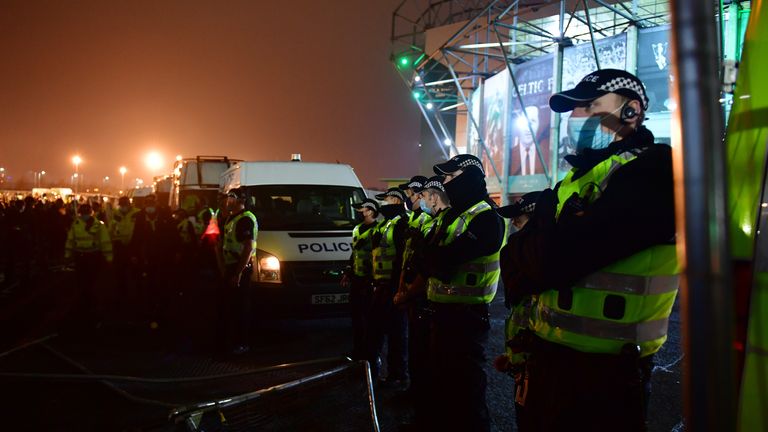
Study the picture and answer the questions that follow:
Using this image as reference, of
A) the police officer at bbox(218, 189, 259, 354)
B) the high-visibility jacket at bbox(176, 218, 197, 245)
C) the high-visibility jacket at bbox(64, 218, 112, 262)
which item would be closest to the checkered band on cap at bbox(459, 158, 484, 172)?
the police officer at bbox(218, 189, 259, 354)

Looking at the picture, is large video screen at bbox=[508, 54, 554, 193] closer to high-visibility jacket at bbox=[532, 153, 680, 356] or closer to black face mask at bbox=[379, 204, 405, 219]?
black face mask at bbox=[379, 204, 405, 219]

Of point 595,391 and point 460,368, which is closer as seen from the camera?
point 595,391

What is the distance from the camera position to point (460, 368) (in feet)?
11.6

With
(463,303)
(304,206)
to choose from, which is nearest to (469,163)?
(463,303)

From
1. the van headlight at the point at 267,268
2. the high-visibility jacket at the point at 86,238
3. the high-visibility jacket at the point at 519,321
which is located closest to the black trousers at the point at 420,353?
the high-visibility jacket at the point at 519,321

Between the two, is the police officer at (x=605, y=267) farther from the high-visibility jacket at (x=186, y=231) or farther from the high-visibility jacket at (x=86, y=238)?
the high-visibility jacket at (x=186, y=231)

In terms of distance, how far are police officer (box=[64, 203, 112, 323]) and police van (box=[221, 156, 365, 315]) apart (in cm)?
217

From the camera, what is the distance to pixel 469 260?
11.5 feet

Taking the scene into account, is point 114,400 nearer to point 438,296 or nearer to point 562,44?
point 438,296

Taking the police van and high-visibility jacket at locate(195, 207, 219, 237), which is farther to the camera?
high-visibility jacket at locate(195, 207, 219, 237)

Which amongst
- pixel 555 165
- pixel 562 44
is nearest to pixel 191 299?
pixel 555 165

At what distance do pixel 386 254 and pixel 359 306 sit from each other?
860 millimetres

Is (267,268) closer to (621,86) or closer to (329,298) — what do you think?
(329,298)

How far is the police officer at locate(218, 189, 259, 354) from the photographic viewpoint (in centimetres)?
616
